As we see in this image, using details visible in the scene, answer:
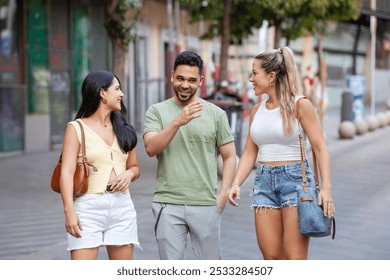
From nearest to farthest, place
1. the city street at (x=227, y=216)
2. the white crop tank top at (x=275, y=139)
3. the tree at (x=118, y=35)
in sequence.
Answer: the white crop tank top at (x=275, y=139) < the city street at (x=227, y=216) < the tree at (x=118, y=35)

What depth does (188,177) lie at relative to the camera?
4715 millimetres

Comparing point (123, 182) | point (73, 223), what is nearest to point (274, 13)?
point (123, 182)

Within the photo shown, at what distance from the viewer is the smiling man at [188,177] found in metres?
4.70

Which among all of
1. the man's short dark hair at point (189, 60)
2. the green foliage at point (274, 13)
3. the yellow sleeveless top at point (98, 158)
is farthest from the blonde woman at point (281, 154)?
the green foliage at point (274, 13)

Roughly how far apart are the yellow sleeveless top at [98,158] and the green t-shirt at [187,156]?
0.80 feet

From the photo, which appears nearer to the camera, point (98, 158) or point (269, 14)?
point (98, 158)

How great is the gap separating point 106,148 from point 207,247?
2.55 feet

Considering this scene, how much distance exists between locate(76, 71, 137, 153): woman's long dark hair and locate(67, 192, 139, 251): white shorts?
287 mm

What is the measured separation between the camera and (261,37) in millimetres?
37219

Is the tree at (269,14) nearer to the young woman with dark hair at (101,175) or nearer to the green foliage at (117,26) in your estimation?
the green foliage at (117,26)

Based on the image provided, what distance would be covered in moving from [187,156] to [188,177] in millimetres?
113

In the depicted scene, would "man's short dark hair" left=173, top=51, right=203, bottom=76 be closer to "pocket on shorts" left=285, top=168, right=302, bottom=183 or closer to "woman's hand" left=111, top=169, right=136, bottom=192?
"woman's hand" left=111, top=169, right=136, bottom=192

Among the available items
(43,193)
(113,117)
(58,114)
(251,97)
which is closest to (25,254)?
(113,117)

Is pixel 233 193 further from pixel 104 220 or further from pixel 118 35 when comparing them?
pixel 118 35
